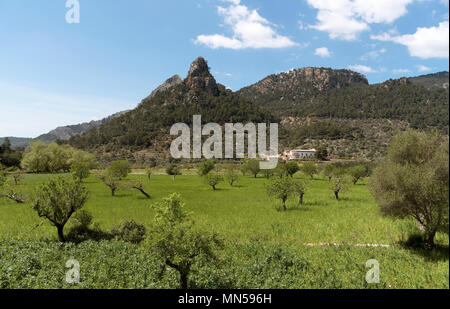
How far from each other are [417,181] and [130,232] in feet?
67.3

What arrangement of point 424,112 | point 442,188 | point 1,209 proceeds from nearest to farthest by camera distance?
point 442,188 → point 1,209 → point 424,112

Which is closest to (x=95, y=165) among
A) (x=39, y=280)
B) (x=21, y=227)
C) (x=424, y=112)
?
(x=21, y=227)

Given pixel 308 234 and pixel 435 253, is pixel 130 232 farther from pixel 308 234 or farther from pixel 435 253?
pixel 435 253

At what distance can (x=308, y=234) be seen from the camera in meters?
19.5

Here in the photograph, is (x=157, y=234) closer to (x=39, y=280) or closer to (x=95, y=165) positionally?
(x=39, y=280)

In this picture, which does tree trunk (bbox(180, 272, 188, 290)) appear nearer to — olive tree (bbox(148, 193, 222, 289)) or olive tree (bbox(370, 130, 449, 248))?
olive tree (bbox(148, 193, 222, 289))

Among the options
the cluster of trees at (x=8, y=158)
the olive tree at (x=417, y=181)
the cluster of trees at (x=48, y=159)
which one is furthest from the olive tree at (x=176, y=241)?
the cluster of trees at (x=8, y=158)

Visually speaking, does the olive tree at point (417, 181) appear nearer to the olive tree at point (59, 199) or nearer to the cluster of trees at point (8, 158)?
the olive tree at point (59, 199)

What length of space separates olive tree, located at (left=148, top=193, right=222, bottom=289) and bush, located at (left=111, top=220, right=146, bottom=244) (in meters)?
8.87

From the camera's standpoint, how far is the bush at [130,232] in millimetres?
17922

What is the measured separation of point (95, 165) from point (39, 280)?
88659 millimetres

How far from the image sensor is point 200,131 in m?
169
